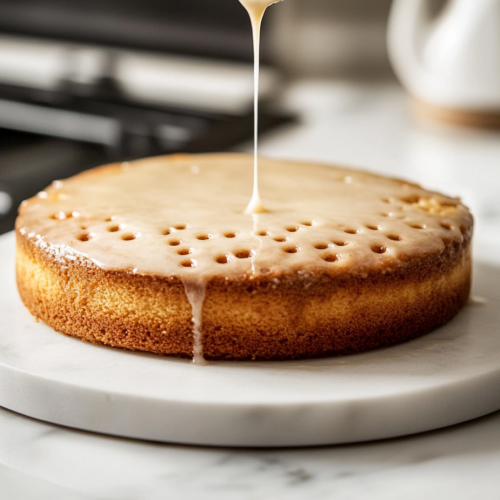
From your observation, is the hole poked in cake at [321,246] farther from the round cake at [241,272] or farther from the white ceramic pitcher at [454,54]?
the white ceramic pitcher at [454,54]

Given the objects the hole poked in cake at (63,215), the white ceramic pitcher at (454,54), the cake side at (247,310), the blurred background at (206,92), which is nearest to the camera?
the cake side at (247,310)

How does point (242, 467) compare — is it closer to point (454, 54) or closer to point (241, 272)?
point (241, 272)

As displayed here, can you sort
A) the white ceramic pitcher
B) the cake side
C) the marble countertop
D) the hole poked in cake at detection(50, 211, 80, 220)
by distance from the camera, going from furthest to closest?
1. the white ceramic pitcher
2. the hole poked in cake at detection(50, 211, 80, 220)
3. the cake side
4. the marble countertop

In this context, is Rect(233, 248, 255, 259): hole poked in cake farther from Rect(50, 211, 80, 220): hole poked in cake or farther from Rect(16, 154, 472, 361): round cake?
Rect(50, 211, 80, 220): hole poked in cake

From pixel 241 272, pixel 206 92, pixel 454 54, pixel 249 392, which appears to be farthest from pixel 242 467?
pixel 206 92

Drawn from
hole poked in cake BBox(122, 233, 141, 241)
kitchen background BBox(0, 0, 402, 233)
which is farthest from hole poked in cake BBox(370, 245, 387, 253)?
kitchen background BBox(0, 0, 402, 233)

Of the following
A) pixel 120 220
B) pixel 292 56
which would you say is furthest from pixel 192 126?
pixel 120 220

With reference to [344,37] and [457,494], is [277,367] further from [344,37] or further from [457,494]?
[344,37]

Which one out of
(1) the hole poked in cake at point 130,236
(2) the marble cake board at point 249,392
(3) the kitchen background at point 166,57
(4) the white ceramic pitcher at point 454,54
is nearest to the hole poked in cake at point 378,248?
(2) the marble cake board at point 249,392
